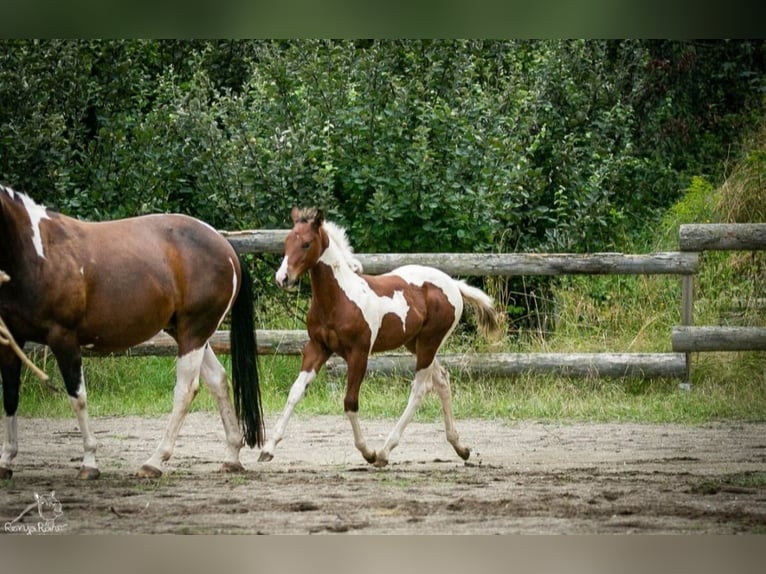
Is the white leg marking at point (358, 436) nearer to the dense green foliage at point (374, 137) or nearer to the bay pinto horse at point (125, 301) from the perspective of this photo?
the bay pinto horse at point (125, 301)

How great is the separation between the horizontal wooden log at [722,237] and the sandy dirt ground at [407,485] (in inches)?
48.2

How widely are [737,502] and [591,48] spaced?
360 cm

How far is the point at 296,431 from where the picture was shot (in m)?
6.39

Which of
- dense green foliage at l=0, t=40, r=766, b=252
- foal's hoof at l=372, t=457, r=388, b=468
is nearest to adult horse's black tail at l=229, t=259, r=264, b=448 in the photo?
foal's hoof at l=372, t=457, r=388, b=468

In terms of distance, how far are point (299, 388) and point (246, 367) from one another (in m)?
0.43

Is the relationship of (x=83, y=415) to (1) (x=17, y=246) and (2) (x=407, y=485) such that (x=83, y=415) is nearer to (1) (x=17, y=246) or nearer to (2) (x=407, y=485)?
(1) (x=17, y=246)

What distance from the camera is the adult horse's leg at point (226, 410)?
18.1 ft

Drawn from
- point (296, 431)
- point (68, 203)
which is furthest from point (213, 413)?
point (68, 203)

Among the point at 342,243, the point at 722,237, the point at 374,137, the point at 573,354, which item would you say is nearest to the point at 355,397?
the point at 342,243

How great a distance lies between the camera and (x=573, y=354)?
698 centimetres

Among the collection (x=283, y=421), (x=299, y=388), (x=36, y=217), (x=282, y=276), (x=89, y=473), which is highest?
(x=36, y=217)
